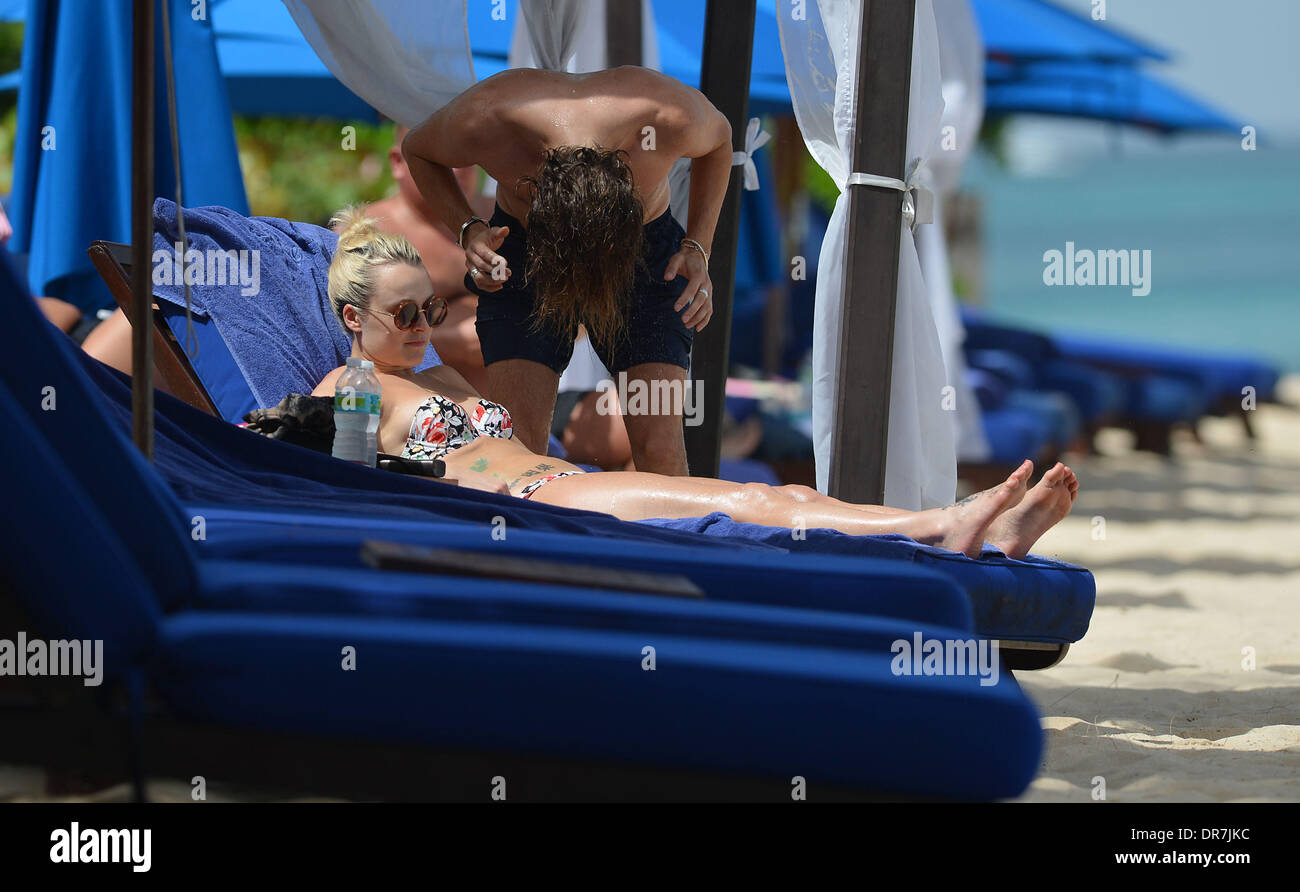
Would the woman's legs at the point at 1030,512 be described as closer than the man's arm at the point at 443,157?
Yes

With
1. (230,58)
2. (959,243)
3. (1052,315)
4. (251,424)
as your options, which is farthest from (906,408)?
(1052,315)

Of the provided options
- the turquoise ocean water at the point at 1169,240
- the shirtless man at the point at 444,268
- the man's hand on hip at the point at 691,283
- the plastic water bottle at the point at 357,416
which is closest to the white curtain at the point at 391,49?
the shirtless man at the point at 444,268

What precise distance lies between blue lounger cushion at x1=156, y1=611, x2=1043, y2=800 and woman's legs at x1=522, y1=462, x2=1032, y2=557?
125cm

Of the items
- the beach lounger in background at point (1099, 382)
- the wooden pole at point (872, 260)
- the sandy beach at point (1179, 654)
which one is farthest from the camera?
the beach lounger in background at point (1099, 382)

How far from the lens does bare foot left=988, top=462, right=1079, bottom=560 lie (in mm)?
2891

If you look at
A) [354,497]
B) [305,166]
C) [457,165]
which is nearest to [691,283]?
[457,165]

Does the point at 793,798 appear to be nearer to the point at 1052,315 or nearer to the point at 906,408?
the point at 906,408

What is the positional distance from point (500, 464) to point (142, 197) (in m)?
1.51

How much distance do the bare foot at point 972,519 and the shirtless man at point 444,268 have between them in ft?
7.23

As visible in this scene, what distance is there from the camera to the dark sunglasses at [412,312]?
11.5 feet

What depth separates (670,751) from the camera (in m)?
1.65

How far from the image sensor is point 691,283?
13.1 feet

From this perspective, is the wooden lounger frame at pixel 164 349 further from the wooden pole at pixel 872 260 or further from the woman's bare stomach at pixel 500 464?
the wooden pole at pixel 872 260

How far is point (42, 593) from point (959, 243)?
2565cm
